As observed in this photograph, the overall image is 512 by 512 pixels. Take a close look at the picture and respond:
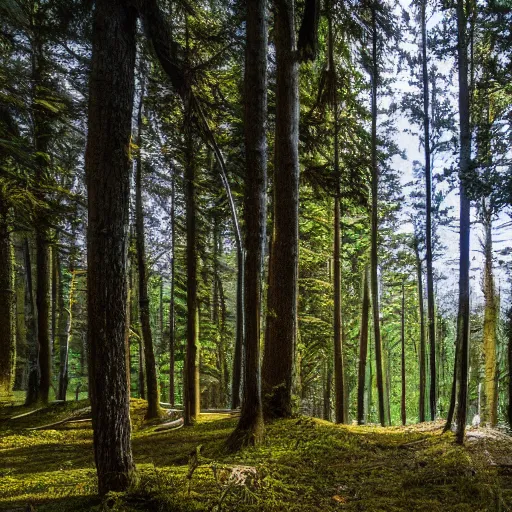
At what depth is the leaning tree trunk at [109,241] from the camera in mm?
3258

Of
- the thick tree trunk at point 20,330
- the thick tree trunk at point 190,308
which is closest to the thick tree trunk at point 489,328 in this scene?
the thick tree trunk at point 190,308

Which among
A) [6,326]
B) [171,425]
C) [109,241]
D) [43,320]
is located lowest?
[171,425]

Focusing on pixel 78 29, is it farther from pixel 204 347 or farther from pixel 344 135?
pixel 204 347

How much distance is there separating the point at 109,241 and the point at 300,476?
326cm

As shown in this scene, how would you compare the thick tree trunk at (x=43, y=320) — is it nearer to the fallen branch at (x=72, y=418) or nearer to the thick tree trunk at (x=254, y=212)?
the fallen branch at (x=72, y=418)

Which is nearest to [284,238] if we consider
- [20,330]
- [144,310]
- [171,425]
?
[144,310]

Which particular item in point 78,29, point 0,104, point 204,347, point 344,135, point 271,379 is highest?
point 344,135

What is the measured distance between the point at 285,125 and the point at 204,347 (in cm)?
1294

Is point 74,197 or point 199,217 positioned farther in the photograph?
point 199,217

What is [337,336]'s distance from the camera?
1064 cm

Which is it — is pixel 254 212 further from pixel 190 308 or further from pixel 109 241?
A: pixel 190 308

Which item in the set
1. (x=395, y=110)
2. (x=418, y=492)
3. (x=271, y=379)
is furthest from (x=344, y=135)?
(x=418, y=492)

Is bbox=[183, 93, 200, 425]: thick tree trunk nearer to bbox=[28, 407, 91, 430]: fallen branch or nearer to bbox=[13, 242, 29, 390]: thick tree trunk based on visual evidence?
bbox=[28, 407, 91, 430]: fallen branch

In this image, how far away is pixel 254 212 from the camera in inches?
203
